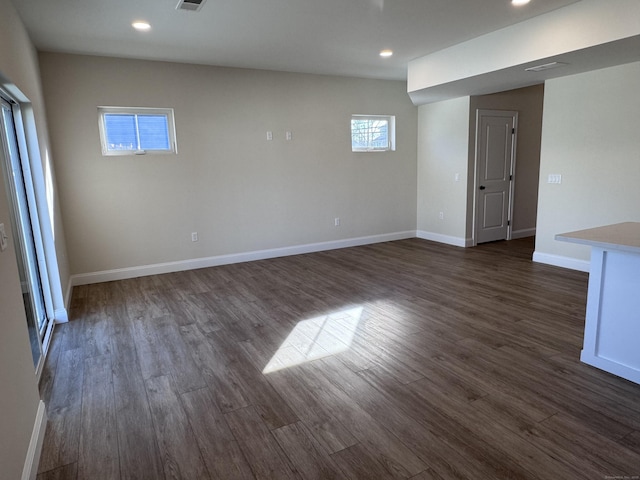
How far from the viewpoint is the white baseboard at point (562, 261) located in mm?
4758

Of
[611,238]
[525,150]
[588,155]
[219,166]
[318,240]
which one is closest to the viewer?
[611,238]

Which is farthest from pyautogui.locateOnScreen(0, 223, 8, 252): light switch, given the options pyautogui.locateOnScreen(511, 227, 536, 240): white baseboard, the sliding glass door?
pyautogui.locateOnScreen(511, 227, 536, 240): white baseboard

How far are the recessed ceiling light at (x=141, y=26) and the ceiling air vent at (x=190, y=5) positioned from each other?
0.57 metres

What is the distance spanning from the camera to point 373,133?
21.9 ft

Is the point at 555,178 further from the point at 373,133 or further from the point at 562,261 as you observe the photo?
the point at 373,133

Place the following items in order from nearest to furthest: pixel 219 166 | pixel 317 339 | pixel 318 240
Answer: pixel 317 339, pixel 219 166, pixel 318 240

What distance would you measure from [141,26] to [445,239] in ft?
17.7

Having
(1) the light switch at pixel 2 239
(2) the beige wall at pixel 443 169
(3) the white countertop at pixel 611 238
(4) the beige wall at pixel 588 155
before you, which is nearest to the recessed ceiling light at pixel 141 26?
(1) the light switch at pixel 2 239

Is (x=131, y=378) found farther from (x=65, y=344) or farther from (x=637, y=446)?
(x=637, y=446)

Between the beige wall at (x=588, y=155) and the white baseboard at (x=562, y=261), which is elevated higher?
the beige wall at (x=588, y=155)

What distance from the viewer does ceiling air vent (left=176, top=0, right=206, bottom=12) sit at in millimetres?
3125

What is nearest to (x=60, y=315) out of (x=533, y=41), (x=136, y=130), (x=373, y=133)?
(x=136, y=130)

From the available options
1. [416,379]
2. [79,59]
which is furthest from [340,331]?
[79,59]

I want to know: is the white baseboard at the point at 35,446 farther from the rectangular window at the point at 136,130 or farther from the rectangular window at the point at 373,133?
the rectangular window at the point at 373,133
